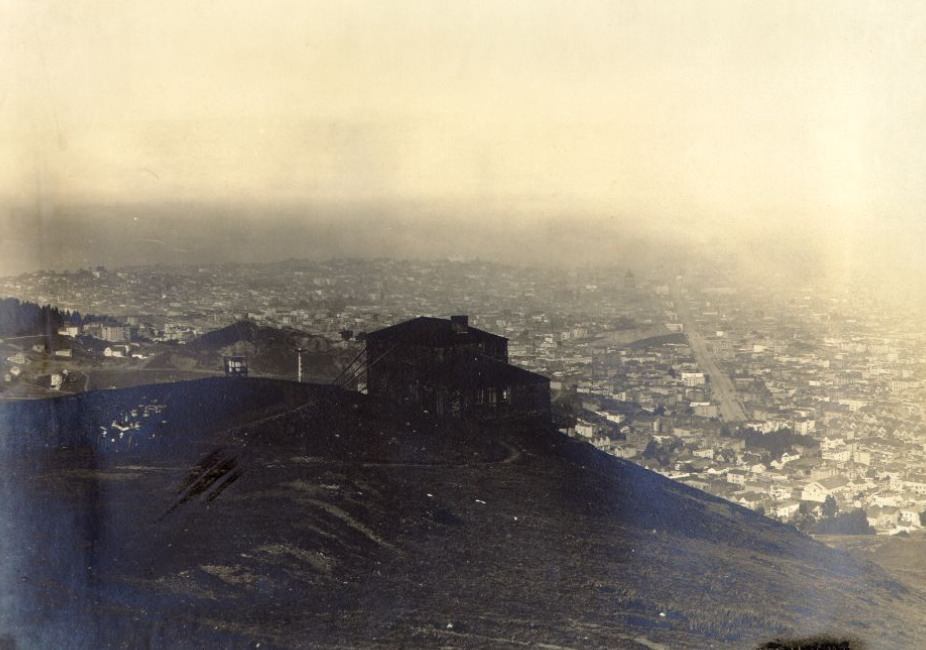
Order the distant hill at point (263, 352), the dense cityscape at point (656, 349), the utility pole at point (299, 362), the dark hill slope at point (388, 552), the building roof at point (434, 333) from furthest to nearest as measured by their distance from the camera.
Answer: the utility pole at point (299, 362) → the distant hill at point (263, 352) → the building roof at point (434, 333) → the dense cityscape at point (656, 349) → the dark hill slope at point (388, 552)

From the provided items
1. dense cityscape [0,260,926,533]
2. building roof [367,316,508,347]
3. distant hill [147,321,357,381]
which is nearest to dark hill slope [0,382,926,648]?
dense cityscape [0,260,926,533]

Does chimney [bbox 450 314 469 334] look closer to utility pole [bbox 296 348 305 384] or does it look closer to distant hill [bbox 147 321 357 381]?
distant hill [bbox 147 321 357 381]

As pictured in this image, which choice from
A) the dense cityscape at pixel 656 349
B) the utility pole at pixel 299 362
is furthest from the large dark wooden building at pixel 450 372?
the utility pole at pixel 299 362

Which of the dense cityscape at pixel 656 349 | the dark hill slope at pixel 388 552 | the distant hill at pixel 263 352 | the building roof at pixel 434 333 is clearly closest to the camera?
the dark hill slope at pixel 388 552

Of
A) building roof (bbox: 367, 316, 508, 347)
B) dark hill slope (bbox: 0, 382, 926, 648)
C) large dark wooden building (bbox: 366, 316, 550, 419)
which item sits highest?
building roof (bbox: 367, 316, 508, 347)

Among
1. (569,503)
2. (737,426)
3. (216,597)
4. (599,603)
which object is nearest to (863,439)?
(737,426)

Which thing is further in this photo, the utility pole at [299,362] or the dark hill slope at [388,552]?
the utility pole at [299,362]

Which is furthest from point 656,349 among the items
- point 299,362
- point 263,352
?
point 263,352

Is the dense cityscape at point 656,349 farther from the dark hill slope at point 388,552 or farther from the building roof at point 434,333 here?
the dark hill slope at point 388,552

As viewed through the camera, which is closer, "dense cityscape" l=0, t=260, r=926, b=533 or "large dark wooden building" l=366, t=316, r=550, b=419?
"dense cityscape" l=0, t=260, r=926, b=533
